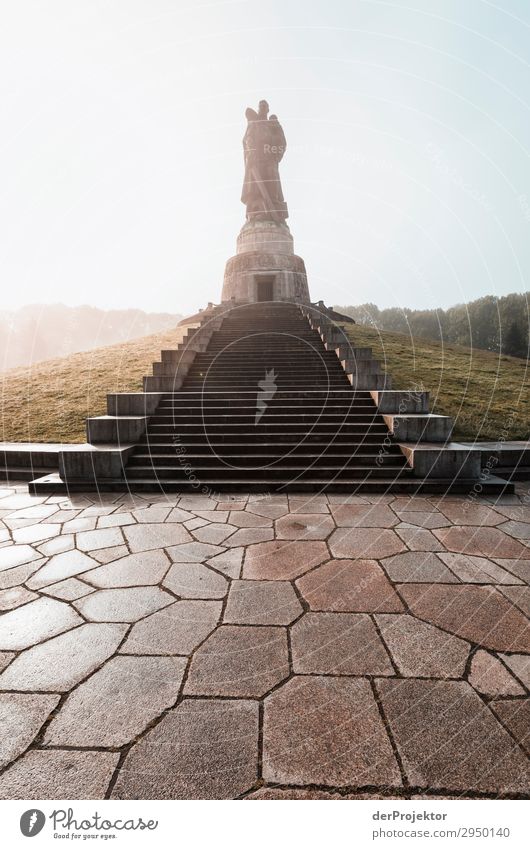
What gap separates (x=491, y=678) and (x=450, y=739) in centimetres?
52

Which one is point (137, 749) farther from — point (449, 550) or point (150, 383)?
point (150, 383)

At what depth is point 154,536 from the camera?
13.0ft

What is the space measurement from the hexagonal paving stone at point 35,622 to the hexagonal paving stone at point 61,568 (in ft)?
0.94

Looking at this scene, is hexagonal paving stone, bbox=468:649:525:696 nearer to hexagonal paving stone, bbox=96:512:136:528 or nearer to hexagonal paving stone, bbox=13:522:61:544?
hexagonal paving stone, bbox=96:512:136:528

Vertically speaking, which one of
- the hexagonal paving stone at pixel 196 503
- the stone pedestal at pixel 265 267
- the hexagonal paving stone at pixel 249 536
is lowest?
the hexagonal paving stone at pixel 196 503

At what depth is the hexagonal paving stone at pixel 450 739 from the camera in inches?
60.7

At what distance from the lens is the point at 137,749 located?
1661 millimetres

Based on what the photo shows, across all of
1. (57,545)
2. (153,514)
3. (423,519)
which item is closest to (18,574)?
(57,545)

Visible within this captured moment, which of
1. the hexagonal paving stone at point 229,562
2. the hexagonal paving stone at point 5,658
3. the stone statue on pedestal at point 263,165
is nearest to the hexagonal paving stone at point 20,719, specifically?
the hexagonal paving stone at point 5,658

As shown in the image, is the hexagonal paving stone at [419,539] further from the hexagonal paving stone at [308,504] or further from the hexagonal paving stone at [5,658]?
the hexagonal paving stone at [5,658]

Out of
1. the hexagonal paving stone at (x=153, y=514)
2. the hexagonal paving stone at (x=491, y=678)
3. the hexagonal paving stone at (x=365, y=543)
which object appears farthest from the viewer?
the hexagonal paving stone at (x=153, y=514)

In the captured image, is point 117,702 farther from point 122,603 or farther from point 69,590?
point 69,590

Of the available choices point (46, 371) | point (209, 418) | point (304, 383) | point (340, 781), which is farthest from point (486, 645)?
point (46, 371)

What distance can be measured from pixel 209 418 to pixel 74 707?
5649mm
